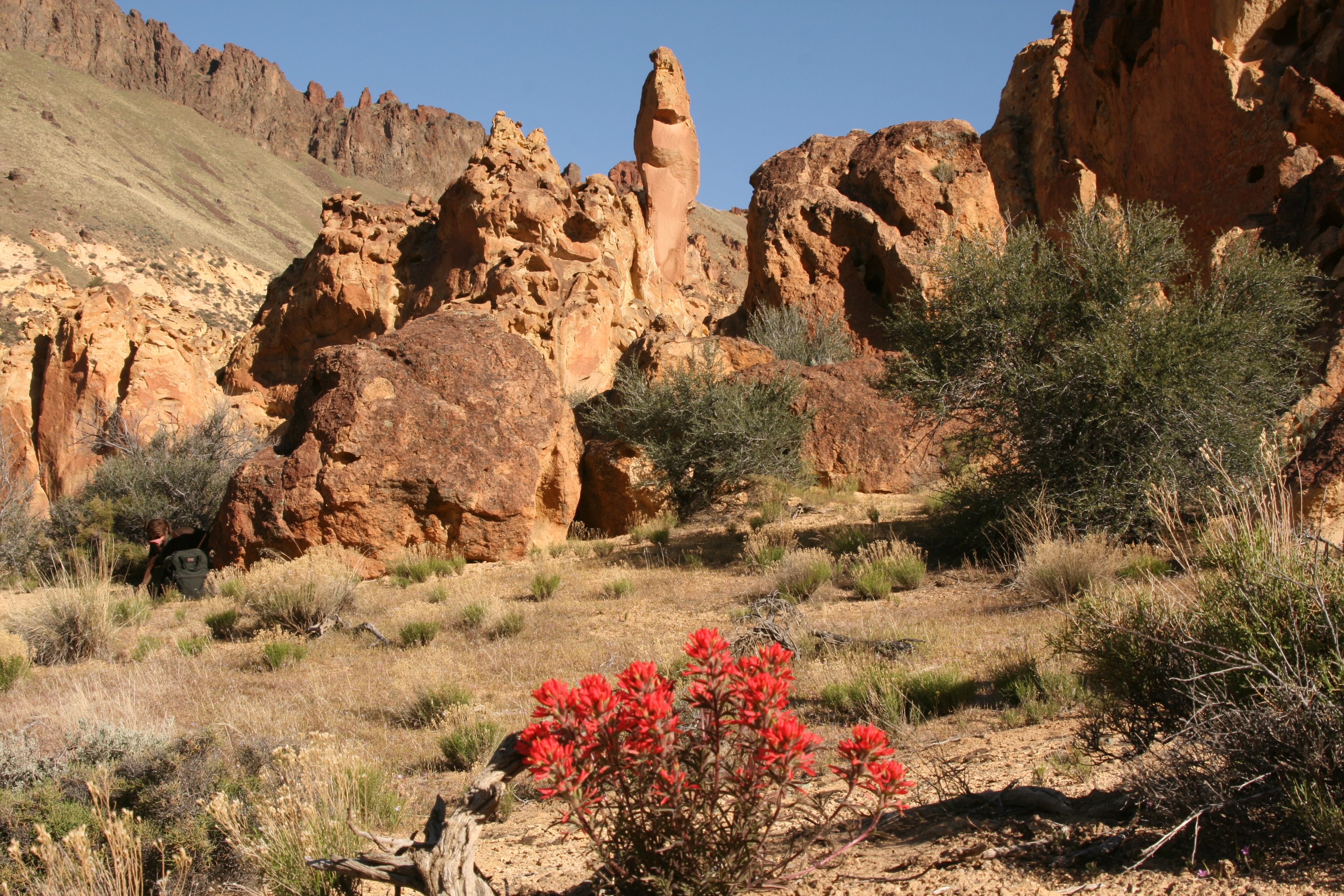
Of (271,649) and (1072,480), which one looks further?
(1072,480)

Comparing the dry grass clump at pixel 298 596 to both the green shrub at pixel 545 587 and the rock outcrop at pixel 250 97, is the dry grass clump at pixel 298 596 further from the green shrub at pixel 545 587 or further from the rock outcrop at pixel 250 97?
the rock outcrop at pixel 250 97

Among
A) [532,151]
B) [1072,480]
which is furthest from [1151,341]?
[532,151]

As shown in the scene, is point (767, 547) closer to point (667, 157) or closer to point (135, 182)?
point (667, 157)

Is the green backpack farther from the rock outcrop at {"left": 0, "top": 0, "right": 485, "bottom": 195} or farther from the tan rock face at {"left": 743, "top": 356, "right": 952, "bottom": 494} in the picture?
the rock outcrop at {"left": 0, "top": 0, "right": 485, "bottom": 195}

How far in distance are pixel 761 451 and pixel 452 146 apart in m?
115

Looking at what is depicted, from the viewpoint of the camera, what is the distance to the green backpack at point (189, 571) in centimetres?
932

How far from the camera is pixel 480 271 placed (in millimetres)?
19859

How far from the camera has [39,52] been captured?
276 feet

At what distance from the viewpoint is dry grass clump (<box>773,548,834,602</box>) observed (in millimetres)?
7539

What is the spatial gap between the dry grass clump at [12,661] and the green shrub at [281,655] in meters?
1.59

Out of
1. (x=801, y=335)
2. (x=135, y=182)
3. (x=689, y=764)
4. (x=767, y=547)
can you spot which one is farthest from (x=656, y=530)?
(x=135, y=182)

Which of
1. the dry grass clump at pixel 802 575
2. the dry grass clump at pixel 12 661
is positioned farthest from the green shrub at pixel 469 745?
the dry grass clump at pixel 12 661

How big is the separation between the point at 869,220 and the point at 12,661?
17776 mm

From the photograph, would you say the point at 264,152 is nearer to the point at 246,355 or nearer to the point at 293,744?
the point at 246,355
